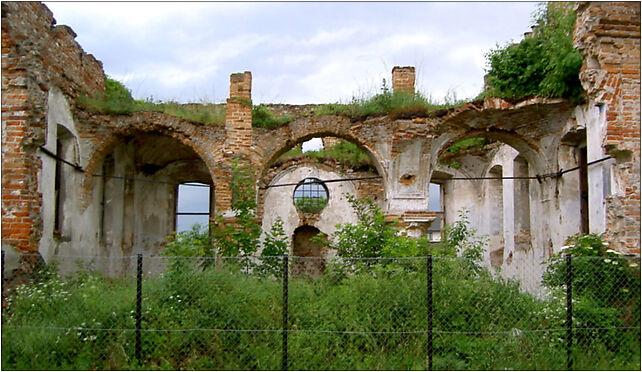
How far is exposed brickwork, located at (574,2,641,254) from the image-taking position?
934 centimetres

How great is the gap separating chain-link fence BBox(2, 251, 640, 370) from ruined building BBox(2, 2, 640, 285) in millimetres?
2385

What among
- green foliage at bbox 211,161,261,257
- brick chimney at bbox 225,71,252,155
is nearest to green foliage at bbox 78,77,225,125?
brick chimney at bbox 225,71,252,155

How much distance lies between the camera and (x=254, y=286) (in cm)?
767

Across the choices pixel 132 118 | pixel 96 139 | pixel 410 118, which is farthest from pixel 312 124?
pixel 96 139

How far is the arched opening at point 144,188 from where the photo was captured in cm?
1406

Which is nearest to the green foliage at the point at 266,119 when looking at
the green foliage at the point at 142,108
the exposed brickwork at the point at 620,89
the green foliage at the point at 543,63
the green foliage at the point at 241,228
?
the green foliage at the point at 142,108

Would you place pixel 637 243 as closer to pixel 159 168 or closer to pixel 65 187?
pixel 65 187

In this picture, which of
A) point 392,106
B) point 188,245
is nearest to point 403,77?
point 392,106

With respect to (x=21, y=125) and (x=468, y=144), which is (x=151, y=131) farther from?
(x=468, y=144)

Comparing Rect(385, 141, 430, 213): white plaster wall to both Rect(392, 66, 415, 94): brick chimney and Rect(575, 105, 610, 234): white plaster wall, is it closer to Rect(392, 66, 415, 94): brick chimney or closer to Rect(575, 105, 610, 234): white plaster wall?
Rect(392, 66, 415, 94): brick chimney

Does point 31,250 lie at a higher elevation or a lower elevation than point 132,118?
lower

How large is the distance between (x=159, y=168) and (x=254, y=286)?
33.2 ft

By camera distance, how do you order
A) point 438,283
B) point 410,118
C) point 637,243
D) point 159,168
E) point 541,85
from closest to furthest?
point 438,283
point 637,243
point 541,85
point 410,118
point 159,168

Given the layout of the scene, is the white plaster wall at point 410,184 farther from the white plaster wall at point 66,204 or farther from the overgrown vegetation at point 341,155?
the white plaster wall at point 66,204
